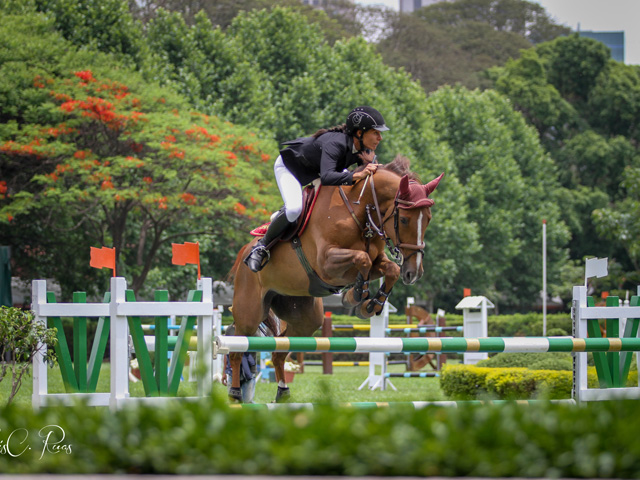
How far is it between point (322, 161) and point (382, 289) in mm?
1064

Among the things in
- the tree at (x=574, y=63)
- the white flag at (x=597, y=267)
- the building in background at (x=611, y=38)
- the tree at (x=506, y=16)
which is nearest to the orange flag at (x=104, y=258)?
the white flag at (x=597, y=267)

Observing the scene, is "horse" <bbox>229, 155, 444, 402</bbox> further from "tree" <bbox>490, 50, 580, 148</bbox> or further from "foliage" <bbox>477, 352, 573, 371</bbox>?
"tree" <bbox>490, 50, 580, 148</bbox>

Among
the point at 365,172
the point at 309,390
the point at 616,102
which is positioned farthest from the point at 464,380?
the point at 616,102

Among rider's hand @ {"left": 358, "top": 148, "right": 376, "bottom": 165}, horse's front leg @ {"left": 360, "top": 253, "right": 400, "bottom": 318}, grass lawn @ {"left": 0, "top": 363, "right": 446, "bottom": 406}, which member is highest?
rider's hand @ {"left": 358, "top": 148, "right": 376, "bottom": 165}

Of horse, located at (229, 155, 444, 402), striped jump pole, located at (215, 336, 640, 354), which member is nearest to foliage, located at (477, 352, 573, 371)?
striped jump pole, located at (215, 336, 640, 354)

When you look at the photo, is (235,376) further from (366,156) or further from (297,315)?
(366,156)

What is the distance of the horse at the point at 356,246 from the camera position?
5.77m

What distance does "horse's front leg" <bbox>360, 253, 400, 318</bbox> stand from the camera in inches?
230

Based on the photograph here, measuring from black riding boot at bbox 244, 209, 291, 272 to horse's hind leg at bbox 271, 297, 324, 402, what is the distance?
0.56m

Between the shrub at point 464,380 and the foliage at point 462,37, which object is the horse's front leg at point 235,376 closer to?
the shrub at point 464,380

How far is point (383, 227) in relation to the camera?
596 centimetres

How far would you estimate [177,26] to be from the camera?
26922 mm

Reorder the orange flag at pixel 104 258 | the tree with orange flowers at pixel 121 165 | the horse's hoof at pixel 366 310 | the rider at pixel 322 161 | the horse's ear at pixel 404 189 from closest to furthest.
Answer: the horse's ear at pixel 404 189
the horse's hoof at pixel 366 310
the rider at pixel 322 161
the orange flag at pixel 104 258
the tree with orange flowers at pixel 121 165

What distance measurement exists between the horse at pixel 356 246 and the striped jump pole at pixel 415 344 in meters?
0.48
